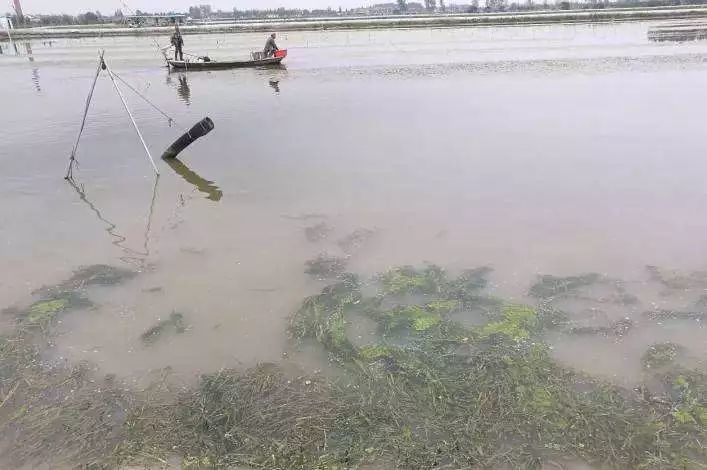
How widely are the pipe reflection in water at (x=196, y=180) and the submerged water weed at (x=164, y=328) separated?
3.88m

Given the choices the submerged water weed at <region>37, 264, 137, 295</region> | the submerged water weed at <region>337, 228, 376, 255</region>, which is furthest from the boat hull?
the submerged water weed at <region>37, 264, 137, 295</region>

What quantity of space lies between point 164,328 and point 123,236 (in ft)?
9.72

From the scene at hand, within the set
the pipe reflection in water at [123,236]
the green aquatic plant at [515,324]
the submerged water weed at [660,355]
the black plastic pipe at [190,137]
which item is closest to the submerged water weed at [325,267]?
the green aquatic plant at [515,324]

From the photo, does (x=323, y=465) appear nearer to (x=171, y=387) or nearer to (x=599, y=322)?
(x=171, y=387)

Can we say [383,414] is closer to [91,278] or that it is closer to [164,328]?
[164,328]

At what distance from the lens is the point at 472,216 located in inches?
318

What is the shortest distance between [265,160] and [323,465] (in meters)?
8.51

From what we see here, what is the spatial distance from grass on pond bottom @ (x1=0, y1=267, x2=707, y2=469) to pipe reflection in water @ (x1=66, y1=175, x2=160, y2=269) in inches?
85.9

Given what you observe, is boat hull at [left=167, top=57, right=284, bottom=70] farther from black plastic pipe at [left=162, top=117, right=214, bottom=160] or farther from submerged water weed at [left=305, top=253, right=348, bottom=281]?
submerged water weed at [left=305, top=253, right=348, bottom=281]

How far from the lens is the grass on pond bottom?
12.7ft

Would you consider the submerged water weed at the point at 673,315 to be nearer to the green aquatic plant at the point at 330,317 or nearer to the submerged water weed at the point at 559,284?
A: the submerged water weed at the point at 559,284

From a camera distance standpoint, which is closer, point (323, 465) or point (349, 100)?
point (323, 465)

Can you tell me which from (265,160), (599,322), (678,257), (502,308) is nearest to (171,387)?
(502,308)

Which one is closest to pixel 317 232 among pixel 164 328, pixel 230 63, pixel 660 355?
pixel 164 328
